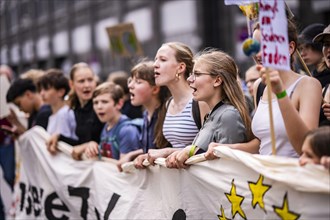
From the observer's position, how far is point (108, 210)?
7078 mm

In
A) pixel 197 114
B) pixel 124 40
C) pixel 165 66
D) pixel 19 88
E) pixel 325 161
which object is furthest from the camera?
pixel 124 40

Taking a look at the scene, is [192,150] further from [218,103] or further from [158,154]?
[158,154]

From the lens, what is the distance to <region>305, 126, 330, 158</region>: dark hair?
3.96 metres

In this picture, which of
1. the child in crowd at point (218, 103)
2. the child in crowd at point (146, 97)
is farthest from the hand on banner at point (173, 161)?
the child in crowd at point (146, 97)

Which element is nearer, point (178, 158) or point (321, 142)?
point (321, 142)

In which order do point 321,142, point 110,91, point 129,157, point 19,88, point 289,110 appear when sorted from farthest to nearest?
1. point 19,88
2. point 110,91
3. point 129,157
4. point 289,110
5. point 321,142

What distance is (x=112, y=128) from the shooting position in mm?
7418

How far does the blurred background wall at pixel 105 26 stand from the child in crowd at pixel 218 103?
414 centimetres

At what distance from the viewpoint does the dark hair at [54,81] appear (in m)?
8.80

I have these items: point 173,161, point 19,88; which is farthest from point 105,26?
point 173,161

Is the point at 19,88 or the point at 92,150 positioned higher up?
the point at 19,88

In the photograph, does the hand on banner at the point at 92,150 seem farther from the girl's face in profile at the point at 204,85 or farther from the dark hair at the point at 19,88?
the girl's face in profile at the point at 204,85

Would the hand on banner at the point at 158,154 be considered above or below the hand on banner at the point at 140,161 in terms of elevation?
above

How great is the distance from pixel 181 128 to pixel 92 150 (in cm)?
174
